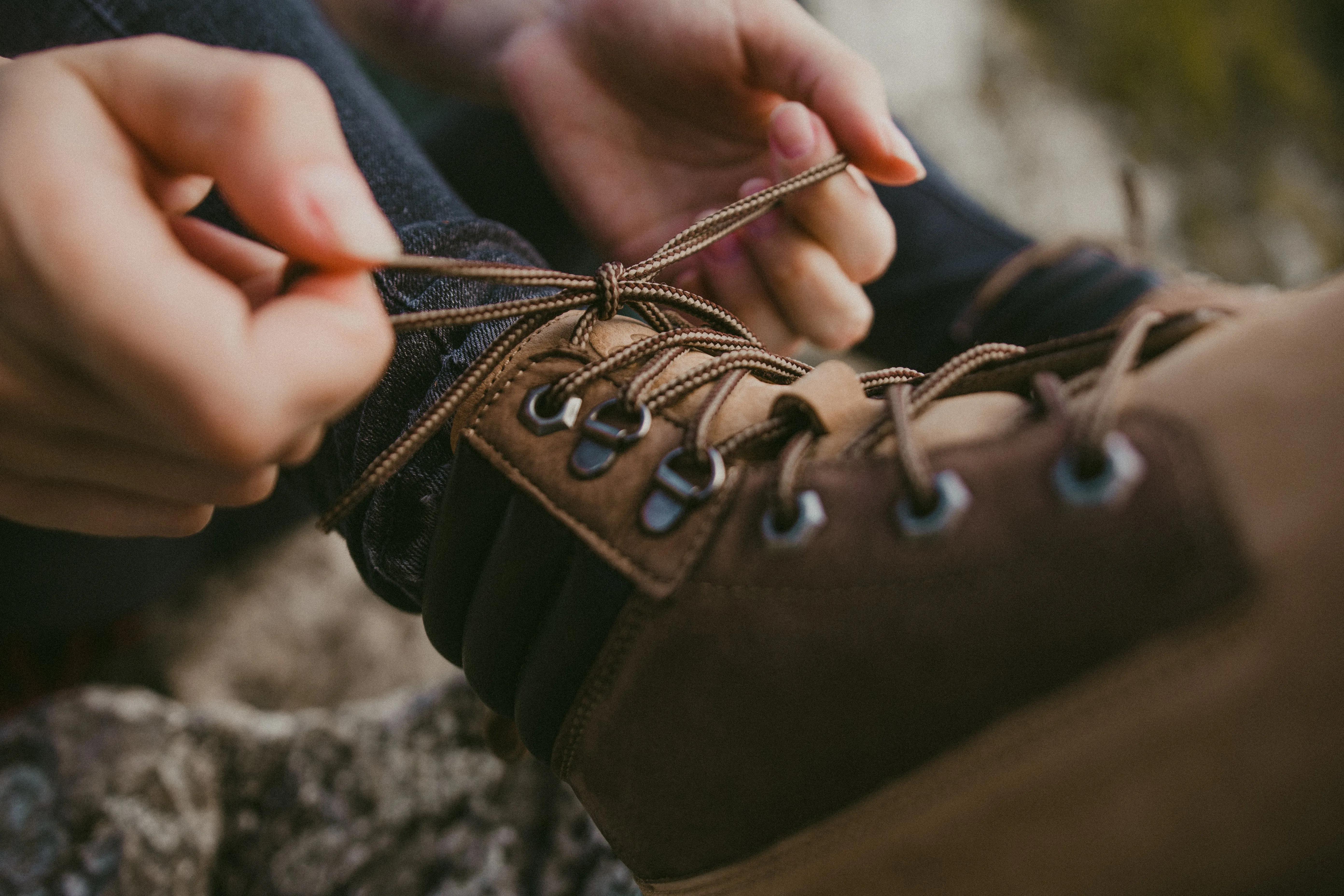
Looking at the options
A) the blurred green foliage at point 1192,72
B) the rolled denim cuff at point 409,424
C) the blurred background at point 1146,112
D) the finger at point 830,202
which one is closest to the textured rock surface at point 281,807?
the rolled denim cuff at point 409,424

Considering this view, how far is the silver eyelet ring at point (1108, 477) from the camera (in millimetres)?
409

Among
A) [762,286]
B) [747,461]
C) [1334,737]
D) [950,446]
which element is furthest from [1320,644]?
[762,286]

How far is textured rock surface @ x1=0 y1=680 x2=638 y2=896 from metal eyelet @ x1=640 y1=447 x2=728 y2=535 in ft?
1.67

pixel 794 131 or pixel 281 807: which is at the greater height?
pixel 794 131

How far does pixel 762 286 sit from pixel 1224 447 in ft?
2.08

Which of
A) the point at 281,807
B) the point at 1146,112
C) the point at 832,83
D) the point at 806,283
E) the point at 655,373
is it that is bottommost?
the point at 281,807

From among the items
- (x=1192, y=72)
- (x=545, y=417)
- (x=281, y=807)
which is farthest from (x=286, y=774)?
(x=1192, y=72)

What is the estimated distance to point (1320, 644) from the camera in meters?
0.38

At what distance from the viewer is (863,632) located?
45cm

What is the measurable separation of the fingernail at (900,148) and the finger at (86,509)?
69 cm

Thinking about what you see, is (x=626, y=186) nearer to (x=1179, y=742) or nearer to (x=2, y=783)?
(x=1179, y=742)

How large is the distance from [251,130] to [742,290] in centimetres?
67

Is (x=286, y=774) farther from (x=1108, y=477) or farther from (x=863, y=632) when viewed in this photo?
(x=1108, y=477)

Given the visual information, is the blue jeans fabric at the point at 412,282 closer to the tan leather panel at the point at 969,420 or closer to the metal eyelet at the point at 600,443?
the metal eyelet at the point at 600,443
